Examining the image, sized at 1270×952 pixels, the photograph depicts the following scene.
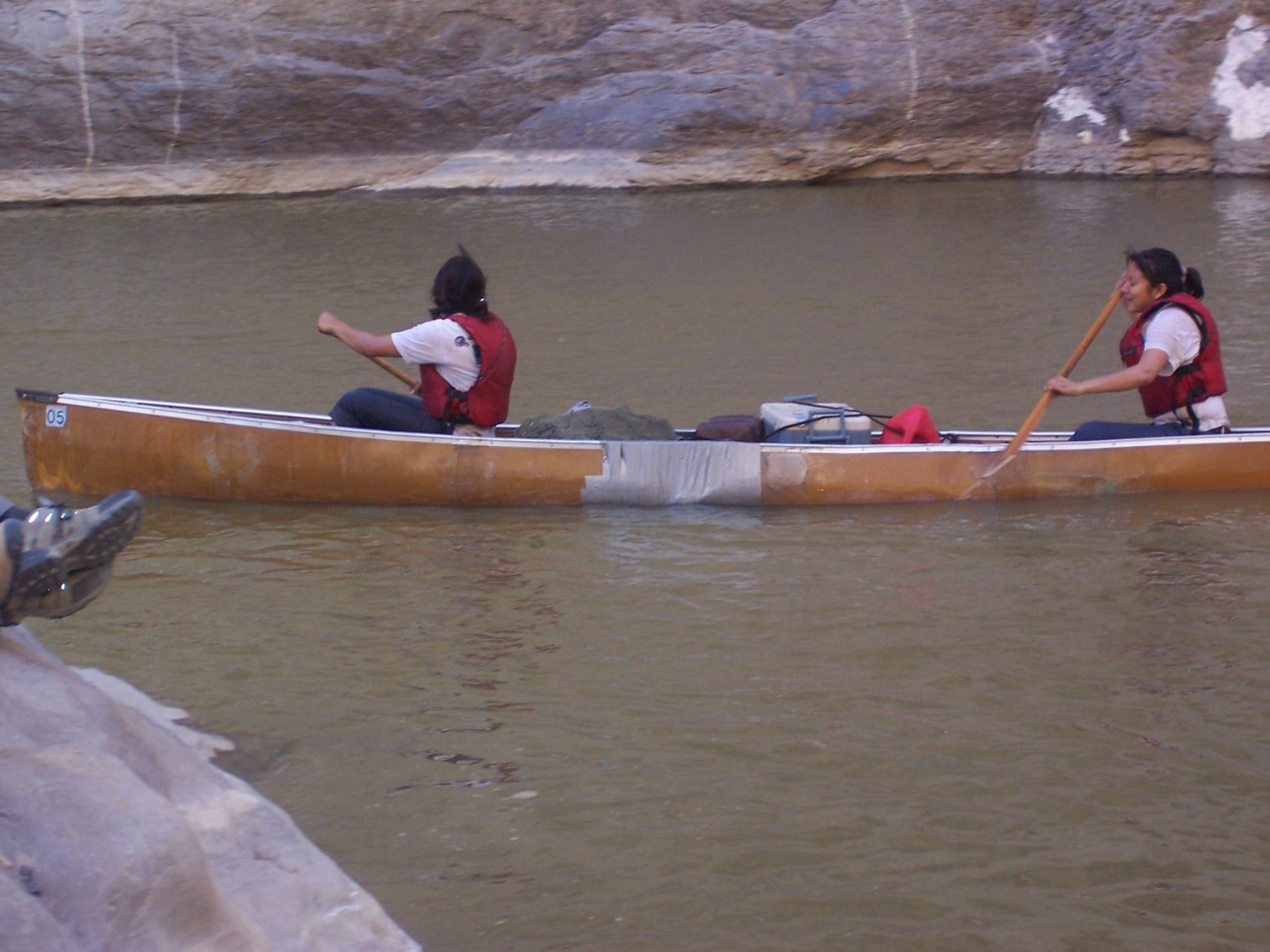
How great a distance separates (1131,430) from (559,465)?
247cm

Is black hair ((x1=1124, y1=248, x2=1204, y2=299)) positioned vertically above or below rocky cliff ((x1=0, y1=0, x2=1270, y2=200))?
below

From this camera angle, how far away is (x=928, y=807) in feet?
11.9

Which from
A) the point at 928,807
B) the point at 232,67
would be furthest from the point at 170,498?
the point at 232,67

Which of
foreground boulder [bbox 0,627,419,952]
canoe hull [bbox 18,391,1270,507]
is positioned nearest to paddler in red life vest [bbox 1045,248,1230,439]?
canoe hull [bbox 18,391,1270,507]

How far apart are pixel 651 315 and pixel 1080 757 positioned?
6.47 m

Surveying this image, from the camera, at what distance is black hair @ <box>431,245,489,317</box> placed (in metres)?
6.07

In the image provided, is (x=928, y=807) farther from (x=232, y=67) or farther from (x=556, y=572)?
(x=232, y=67)

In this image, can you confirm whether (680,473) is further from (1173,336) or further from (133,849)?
(133,849)

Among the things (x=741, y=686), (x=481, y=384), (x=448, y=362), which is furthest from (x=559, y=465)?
(x=741, y=686)

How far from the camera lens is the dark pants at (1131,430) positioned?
6.31m

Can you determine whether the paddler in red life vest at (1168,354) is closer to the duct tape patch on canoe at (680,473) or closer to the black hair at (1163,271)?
the black hair at (1163,271)

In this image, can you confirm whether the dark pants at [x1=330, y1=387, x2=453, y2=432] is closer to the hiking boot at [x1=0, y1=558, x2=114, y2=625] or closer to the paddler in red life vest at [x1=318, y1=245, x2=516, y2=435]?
the paddler in red life vest at [x1=318, y1=245, x2=516, y2=435]

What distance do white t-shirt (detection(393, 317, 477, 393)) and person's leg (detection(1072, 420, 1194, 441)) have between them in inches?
105

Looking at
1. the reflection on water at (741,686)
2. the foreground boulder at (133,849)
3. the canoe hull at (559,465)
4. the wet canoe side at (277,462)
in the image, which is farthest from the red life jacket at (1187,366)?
the foreground boulder at (133,849)
